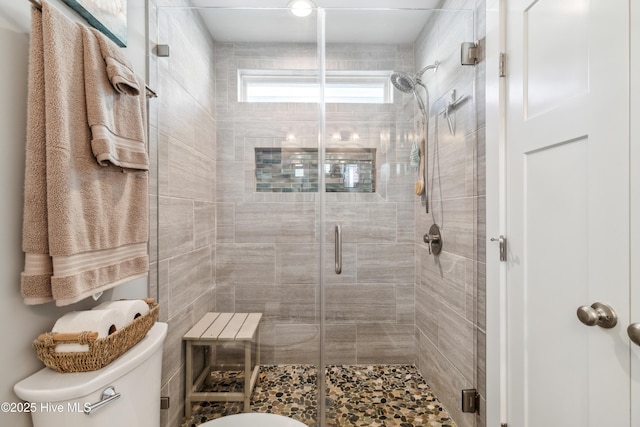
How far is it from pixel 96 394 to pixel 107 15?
49.7 inches

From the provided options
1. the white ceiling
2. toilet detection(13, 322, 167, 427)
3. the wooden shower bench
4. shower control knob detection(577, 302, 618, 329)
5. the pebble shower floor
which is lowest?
the pebble shower floor

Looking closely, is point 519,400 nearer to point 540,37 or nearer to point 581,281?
point 581,281

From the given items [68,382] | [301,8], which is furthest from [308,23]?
[68,382]

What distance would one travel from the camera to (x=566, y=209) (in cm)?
97

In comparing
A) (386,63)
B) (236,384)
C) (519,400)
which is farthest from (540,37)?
(236,384)

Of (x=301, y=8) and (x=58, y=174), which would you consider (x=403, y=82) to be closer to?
(x=301, y=8)

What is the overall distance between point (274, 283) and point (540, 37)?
1.50 metres

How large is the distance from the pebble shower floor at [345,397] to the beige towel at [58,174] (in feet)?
3.22

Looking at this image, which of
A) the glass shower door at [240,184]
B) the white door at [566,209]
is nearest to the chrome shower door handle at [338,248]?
the glass shower door at [240,184]

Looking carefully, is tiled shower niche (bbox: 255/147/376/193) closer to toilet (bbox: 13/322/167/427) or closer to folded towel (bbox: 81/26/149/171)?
folded towel (bbox: 81/26/149/171)

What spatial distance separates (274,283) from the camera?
160 cm

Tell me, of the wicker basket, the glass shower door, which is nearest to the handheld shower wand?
the glass shower door

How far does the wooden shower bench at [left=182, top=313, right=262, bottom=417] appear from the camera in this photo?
1546mm

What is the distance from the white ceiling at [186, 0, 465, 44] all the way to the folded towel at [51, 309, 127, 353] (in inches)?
52.9
